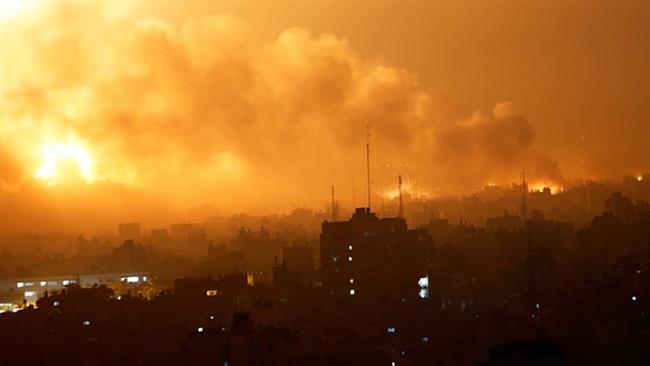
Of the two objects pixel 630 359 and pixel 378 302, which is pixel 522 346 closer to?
pixel 630 359

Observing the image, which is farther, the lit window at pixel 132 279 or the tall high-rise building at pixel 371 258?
the lit window at pixel 132 279

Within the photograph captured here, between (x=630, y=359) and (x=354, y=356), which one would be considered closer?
(x=630, y=359)

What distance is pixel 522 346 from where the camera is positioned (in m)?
10.2

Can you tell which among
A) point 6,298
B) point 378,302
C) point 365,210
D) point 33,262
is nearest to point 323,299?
point 378,302

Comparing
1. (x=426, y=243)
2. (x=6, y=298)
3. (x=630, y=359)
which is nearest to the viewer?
(x=630, y=359)

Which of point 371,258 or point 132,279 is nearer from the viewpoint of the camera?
point 371,258

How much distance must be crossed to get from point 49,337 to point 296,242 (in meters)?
20.2

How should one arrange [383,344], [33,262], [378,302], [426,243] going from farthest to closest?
1. [33,262]
2. [426,243]
3. [378,302]
4. [383,344]

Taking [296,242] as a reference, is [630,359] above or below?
below

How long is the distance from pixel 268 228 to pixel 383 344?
104 ft

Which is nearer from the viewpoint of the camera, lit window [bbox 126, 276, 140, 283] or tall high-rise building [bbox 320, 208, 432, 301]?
tall high-rise building [bbox 320, 208, 432, 301]

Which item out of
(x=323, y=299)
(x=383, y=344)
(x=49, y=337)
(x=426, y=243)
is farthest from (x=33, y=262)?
(x=383, y=344)

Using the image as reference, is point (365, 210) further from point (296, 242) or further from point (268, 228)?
point (268, 228)

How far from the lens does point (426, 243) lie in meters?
34.5
